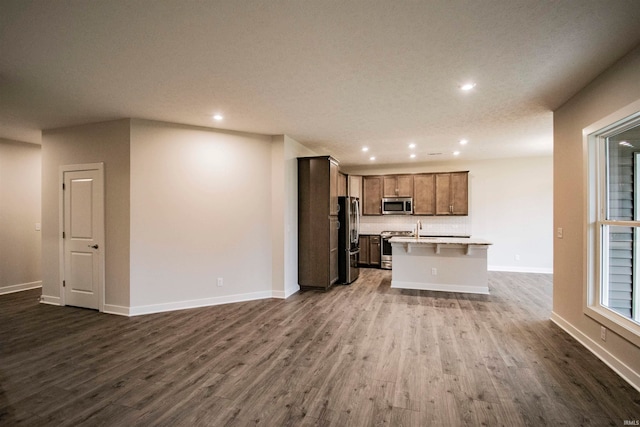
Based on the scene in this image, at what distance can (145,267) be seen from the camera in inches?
165

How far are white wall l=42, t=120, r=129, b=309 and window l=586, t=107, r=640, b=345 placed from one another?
218 inches

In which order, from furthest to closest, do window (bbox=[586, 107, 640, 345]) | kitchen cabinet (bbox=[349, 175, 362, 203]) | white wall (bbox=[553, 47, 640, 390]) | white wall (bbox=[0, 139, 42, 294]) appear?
1. kitchen cabinet (bbox=[349, 175, 362, 203])
2. white wall (bbox=[0, 139, 42, 294])
3. window (bbox=[586, 107, 640, 345])
4. white wall (bbox=[553, 47, 640, 390])

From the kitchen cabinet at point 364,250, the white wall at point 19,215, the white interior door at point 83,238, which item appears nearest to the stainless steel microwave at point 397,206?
the kitchen cabinet at point 364,250

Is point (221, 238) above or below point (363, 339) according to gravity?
above

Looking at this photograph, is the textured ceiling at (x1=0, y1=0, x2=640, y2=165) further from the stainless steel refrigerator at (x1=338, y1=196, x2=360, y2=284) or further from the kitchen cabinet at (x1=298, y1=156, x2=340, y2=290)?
the stainless steel refrigerator at (x1=338, y1=196, x2=360, y2=284)

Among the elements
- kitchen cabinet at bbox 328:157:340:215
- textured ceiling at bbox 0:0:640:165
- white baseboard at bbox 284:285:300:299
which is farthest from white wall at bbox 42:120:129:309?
kitchen cabinet at bbox 328:157:340:215

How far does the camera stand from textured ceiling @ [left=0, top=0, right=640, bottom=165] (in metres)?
1.96

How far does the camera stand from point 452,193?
7.30 metres

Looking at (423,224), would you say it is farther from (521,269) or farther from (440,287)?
(440,287)

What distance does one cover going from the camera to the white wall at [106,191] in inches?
165

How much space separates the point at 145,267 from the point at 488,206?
7.33 meters

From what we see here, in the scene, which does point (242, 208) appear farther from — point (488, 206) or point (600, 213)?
point (488, 206)

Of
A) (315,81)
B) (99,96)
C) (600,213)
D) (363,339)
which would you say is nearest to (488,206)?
(600,213)

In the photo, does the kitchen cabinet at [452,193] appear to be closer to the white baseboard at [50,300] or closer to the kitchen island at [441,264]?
the kitchen island at [441,264]
